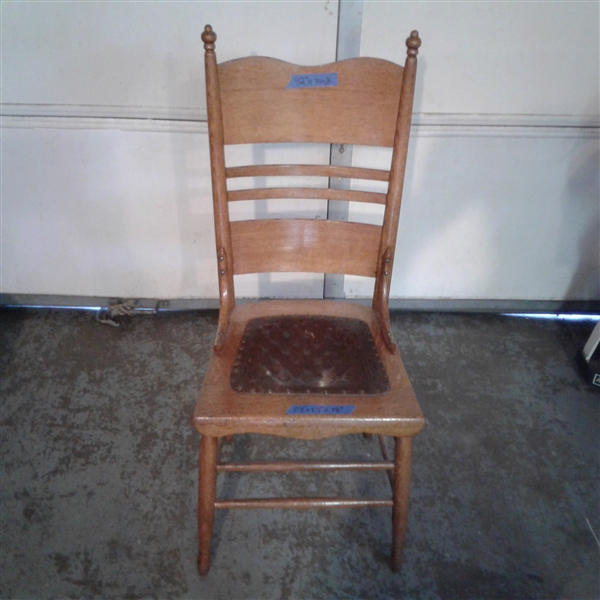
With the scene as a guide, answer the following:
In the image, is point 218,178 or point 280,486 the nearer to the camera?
point 218,178

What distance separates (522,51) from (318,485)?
4.84ft

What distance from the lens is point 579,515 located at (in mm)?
1249

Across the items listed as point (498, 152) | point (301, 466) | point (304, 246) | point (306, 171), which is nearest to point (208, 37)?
point (306, 171)

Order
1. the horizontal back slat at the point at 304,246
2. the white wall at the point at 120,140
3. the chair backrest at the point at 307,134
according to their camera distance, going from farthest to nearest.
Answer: the white wall at the point at 120,140, the horizontal back slat at the point at 304,246, the chair backrest at the point at 307,134

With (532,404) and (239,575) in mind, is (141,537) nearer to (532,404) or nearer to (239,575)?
(239,575)

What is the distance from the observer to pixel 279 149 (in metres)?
1.59

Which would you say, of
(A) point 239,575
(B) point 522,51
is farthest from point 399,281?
(A) point 239,575

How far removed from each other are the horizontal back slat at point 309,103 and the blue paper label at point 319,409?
0.61 metres

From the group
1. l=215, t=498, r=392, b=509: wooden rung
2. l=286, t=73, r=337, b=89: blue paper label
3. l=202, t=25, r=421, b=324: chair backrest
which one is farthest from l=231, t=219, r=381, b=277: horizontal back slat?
l=215, t=498, r=392, b=509: wooden rung

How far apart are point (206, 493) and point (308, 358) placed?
0.37 metres

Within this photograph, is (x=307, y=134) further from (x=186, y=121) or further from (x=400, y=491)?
(x=400, y=491)

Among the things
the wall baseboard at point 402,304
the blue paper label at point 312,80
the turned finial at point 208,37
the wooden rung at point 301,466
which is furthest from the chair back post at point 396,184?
the wall baseboard at point 402,304

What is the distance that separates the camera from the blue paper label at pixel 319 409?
91cm

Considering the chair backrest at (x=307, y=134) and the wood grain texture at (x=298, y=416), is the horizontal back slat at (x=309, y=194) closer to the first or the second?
the chair backrest at (x=307, y=134)
